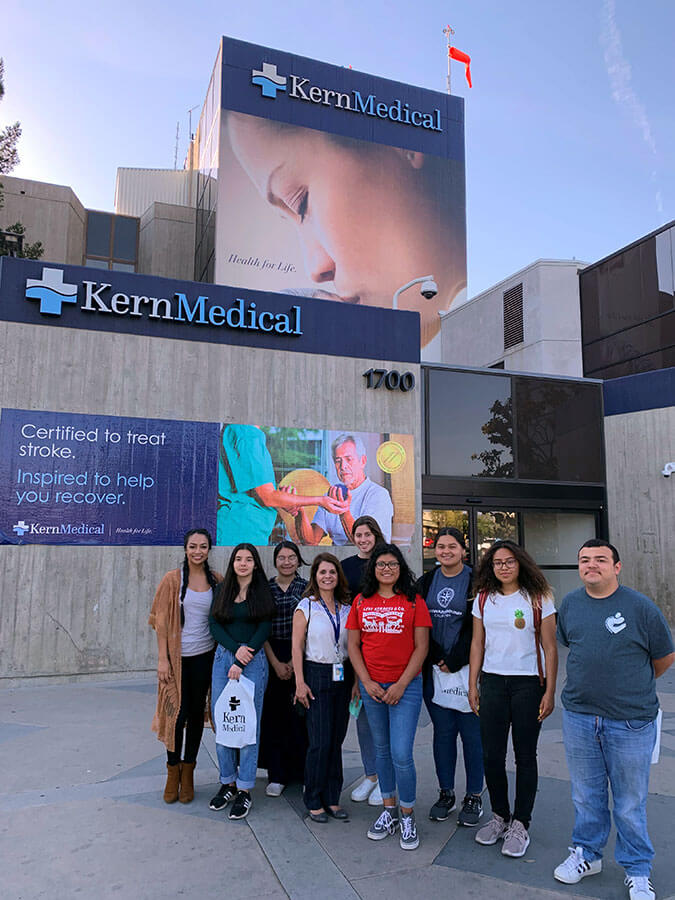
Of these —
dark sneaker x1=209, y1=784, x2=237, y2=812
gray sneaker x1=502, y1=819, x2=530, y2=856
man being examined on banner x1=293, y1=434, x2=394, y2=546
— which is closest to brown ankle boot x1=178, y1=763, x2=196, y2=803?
dark sneaker x1=209, y1=784, x2=237, y2=812

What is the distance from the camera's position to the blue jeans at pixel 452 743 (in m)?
4.15

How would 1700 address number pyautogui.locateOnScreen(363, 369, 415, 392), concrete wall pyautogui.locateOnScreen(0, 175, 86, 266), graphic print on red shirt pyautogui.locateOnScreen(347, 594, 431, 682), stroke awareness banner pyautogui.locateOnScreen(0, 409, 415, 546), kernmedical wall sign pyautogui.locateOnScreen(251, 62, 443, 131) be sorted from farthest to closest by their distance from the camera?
1. kernmedical wall sign pyautogui.locateOnScreen(251, 62, 443, 131)
2. concrete wall pyautogui.locateOnScreen(0, 175, 86, 266)
3. 1700 address number pyautogui.locateOnScreen(363, 369, 415, 392)
4. stroke awareness banner pyautogui.locateOnScreen(0, 409, 415, 546)
5. graphic print on red shirt pyautogui.locateOnScreen(347, 594, 431, 682)

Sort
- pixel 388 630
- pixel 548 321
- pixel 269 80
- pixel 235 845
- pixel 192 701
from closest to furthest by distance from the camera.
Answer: pixel 235 845 → pixel 388 630 → pixel 192 701 → pixel 548 321 → pixel 269 80

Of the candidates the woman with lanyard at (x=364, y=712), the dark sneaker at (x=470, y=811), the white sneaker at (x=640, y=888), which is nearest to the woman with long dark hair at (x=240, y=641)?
the woman with lanyard at (x=364, y=712)

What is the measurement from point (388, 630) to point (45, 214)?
60.1ft

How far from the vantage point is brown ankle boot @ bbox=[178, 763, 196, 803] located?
4.33 m

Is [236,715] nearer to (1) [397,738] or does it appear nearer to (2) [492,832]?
(1) [397,738]

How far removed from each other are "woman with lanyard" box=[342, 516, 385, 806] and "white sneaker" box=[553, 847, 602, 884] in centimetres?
130

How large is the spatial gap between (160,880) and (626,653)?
8.47 ft

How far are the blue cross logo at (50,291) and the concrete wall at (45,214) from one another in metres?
10.4

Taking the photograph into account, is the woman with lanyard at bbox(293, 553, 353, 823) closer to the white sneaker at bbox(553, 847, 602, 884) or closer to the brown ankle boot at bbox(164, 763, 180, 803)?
the brown ankle boot at bbox(164, 763, 180, 803)

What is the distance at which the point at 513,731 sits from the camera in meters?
3.74

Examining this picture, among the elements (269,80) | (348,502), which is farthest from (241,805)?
(269,80)

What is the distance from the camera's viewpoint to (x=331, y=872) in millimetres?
3463
